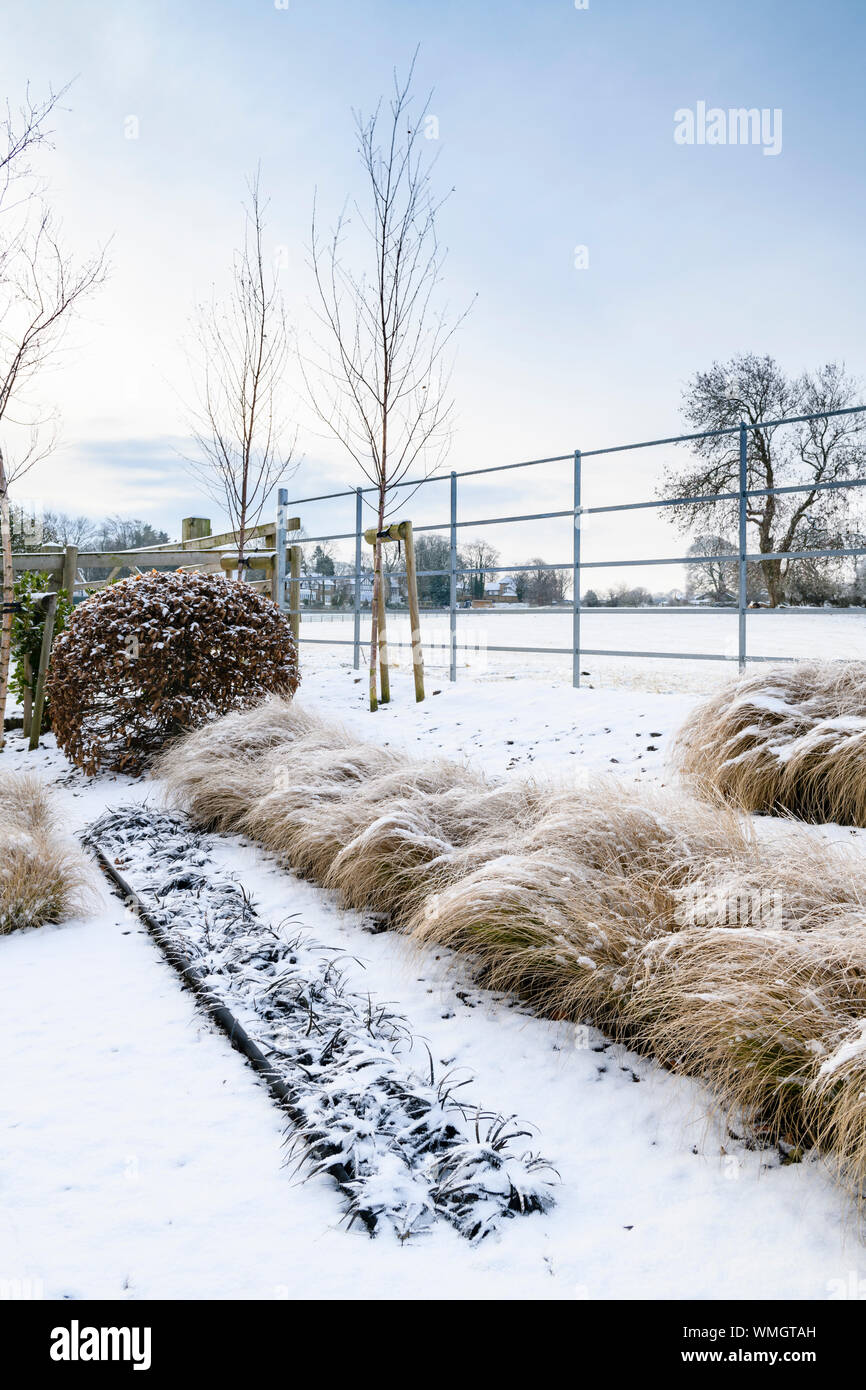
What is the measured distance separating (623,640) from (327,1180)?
1462 centimetres

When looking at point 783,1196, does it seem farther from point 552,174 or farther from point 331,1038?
point 552,174

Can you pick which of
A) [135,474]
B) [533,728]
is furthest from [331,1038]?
[135,474]

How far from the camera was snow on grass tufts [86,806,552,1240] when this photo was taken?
63.9 inches

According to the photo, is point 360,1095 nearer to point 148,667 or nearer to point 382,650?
point 148,667

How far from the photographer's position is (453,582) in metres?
8.74

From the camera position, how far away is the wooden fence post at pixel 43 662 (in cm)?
780

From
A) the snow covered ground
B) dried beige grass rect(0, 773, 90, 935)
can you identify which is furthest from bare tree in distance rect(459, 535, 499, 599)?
the snow covered ground

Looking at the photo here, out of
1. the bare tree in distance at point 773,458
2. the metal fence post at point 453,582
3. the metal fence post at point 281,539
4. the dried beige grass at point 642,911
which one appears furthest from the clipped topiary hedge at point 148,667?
the bare tree in distance at point 773,458

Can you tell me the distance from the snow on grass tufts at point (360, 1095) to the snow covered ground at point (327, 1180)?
2.3 inches

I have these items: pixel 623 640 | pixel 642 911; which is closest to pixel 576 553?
pixel 642 911

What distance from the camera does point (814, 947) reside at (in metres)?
2.00

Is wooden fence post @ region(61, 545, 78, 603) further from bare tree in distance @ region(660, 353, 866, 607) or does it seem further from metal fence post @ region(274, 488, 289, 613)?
bare tree in distance @ region(660, 353, 866, 607)

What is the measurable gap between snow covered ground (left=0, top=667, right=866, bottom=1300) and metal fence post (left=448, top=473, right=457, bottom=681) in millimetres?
6052
